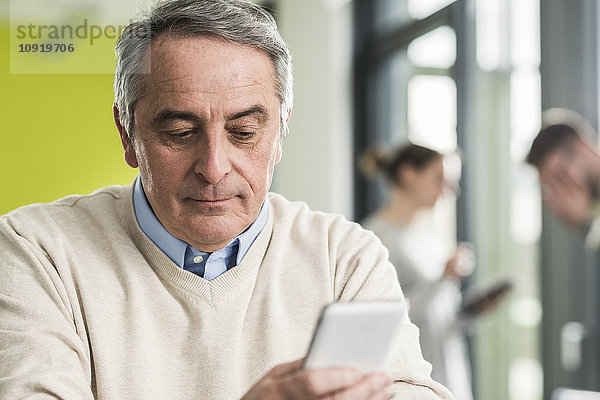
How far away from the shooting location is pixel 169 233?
1.24m

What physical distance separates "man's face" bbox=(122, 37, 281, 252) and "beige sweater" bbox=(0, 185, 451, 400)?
9 centimetres

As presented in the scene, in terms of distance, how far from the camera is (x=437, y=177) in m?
3.18

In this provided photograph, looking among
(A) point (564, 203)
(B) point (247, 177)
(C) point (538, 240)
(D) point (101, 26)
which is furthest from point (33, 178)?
(C) point (538, 240)

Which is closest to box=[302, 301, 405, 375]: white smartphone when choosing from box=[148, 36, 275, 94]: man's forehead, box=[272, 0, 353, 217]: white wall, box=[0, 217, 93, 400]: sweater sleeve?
box=[0, 217, 93, 400]: sweater sleeve

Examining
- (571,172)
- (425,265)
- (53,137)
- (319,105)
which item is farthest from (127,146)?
(319,105)

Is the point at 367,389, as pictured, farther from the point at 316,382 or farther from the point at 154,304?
the point at 154,304

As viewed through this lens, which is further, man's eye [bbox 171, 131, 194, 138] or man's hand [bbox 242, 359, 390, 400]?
man's eye [bbox 171, 131, 194, 138]

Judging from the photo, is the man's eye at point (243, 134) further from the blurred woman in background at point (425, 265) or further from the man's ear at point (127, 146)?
the blurred woman in background at point (425, 265)

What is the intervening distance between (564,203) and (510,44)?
1052 millimetres

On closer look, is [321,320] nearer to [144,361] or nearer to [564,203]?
[144,361]

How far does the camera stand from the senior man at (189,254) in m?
1.12

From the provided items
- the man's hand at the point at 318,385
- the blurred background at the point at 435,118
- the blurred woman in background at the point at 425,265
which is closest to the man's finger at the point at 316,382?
the man's hand at the point at 318,385

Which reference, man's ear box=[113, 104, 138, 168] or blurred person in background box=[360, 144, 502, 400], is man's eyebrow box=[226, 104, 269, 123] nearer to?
man's ear box=[113, 104, 138, 168]

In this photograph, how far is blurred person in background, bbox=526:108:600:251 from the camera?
2293 mm
